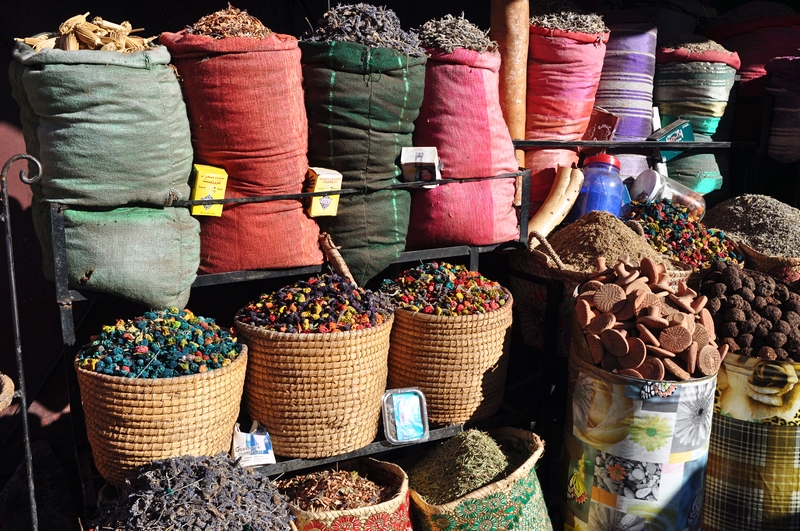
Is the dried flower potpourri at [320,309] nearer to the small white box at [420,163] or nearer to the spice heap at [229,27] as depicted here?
the small white box at [420,163]

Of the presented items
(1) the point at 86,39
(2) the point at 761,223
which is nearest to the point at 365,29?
(1) the point at 86,39

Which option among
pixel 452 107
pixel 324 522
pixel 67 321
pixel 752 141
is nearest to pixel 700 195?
pixel 752 141

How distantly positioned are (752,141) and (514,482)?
7.99ft

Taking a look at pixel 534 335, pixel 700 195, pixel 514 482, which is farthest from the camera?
pixel 700 195

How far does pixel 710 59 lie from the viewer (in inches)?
133

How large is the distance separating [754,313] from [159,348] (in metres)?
1.77

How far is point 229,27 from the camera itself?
205 cm

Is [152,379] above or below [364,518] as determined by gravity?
above

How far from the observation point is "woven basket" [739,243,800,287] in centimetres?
282

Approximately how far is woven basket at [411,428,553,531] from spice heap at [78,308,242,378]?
2.39 feet

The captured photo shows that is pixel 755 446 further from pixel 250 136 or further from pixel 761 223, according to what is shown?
pixel 250 136

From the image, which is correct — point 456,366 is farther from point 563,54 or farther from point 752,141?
point 752,141

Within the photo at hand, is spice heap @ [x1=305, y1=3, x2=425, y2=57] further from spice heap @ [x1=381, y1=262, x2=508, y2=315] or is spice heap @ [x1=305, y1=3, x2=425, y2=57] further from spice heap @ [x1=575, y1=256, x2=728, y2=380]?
spice heap @ [x1=575, y1=256, x2=728, y2=380]

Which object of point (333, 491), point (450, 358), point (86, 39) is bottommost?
point (333, 491)
